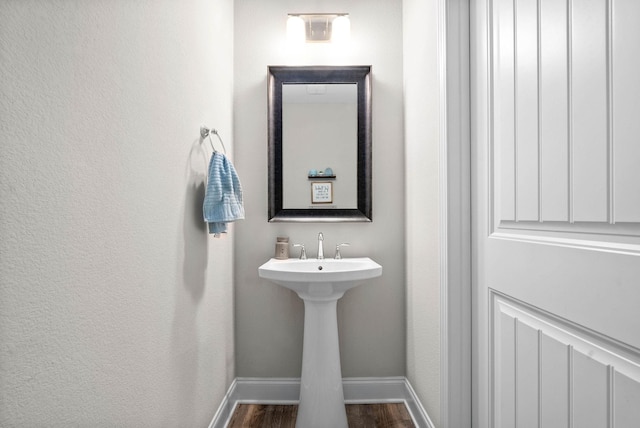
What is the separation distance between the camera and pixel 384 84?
2016mm

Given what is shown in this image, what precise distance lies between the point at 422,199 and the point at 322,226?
624 mm

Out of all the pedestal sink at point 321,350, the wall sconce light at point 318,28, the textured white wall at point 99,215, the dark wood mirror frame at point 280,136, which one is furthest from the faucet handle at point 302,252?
the wall sconce light at point 318,28

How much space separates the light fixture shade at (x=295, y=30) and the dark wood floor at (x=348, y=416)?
6.82 feet

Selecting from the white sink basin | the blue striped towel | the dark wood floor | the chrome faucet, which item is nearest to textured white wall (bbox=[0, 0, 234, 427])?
the blue striped towel

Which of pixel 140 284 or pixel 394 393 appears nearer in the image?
pixel 140 284

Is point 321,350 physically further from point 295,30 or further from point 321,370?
point 295,30

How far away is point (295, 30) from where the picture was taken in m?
1.97

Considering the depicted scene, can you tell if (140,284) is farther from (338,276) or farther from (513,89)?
(513,89)

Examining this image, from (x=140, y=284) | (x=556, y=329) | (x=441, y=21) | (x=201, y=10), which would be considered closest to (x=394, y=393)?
(x=556, y=329)

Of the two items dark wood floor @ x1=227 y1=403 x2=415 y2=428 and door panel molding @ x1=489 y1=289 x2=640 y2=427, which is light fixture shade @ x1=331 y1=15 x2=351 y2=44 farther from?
dark wood floor @ x1=227 y1=403 x2=415 y2=428

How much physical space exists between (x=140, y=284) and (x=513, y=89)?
1.20m

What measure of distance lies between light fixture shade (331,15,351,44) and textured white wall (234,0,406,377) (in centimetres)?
7

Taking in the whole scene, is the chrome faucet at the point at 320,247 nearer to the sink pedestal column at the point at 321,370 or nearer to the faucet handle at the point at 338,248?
the faucet handle at the point at 338,248

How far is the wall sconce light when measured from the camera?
197 cm
